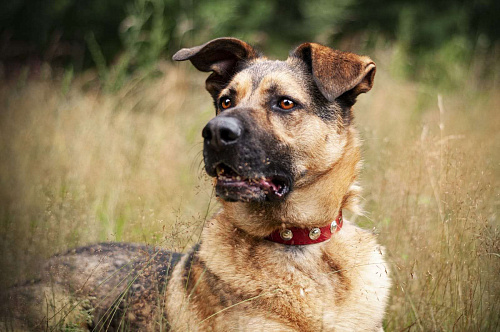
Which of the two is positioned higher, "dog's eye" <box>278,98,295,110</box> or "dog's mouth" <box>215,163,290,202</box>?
"dog's eye" <box>278,98,295,110</box>

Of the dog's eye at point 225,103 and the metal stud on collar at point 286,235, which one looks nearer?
the metal stud on collar at point 286,235

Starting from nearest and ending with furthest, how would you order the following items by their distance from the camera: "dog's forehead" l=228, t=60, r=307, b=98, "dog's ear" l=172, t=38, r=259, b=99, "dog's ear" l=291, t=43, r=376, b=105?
"dog's ear" l=291, t=43, r=376, b=105 < "dog's forehead" l=228, t=60, r=307, b=98 < "dog's ear" l=172, t=38, r=259, b=99

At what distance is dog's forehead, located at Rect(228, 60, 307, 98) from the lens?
323 cm

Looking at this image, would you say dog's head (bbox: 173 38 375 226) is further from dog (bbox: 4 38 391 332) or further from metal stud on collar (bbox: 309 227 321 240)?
metal stud on collar (bbox: 309 227 321 240)

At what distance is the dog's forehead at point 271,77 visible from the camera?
3.23 meters

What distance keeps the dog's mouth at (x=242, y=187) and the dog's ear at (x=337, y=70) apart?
680 millimetres

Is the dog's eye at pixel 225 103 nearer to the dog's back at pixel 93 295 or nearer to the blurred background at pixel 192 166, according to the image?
the blurred background at pixel 192 166

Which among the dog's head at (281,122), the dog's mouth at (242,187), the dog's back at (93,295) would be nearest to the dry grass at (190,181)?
the dog's back at (93,295)

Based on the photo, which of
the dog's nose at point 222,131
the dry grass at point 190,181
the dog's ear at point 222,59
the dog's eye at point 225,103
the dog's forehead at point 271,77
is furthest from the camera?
the dog's ear at point 222,59

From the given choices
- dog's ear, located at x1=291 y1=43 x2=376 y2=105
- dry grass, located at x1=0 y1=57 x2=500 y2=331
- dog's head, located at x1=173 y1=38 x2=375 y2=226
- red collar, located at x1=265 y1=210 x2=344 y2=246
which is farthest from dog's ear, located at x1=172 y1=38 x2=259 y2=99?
red collar, located at x1=265 y1=210 x2=344 y2=246

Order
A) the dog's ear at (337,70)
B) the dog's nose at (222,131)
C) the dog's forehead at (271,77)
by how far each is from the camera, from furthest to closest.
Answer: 1. the dog's forehead at (271,77)
2. the dog's ear at (337,70)
3. the dog's nose at (222,131)

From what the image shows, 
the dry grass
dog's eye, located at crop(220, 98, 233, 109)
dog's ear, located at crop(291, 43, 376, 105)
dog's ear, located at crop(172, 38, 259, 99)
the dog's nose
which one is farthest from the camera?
dog's ear, located at crop(172, 38, 259, 99)

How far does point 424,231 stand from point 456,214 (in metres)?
0.53

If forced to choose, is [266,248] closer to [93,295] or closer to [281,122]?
[281,122]
